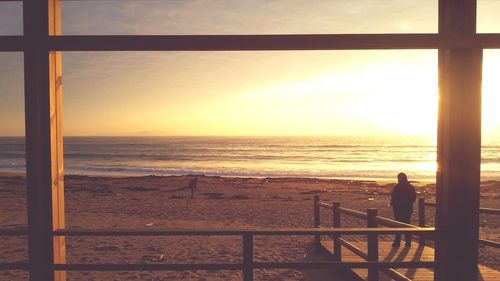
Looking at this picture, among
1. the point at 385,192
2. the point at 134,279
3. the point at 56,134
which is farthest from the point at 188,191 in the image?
the point at 56,134

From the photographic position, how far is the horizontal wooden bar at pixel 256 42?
2.82 metres

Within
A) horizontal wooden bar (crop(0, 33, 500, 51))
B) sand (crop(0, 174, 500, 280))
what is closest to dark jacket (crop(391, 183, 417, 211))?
sand (crop(0, 174, 500, 280))

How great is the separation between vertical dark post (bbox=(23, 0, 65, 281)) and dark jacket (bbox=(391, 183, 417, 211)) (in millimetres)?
6615

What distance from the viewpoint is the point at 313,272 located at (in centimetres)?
704

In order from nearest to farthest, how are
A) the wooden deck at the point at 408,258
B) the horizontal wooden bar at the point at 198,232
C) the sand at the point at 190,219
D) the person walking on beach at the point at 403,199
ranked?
the horizontal wooden bar at the point at 198,232 < the wooden deck at the point at 408,258 < the person walking on beach at the point at 403,199 < the sand at the point at 190,219

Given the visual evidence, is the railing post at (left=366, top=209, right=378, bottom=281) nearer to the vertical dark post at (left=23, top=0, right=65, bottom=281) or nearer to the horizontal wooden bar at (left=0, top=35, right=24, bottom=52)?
the vertical dark post at (left=23, top=0, right=65, bottom=281)

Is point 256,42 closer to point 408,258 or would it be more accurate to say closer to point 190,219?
point 408,258

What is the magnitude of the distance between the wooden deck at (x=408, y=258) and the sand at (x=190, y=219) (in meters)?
0.62

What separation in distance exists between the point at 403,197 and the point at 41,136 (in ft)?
22.6

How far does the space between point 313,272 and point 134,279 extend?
2.99 meters

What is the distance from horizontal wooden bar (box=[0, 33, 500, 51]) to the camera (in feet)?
9.24

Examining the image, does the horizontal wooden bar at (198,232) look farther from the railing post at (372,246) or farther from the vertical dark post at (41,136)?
the railing post at (372,246)

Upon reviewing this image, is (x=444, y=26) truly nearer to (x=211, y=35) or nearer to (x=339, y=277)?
(x=211, y=35)

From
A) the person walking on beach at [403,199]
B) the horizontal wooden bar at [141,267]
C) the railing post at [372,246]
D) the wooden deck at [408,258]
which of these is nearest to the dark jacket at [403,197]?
the person walking on beach at [403,199]
